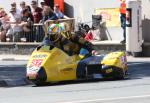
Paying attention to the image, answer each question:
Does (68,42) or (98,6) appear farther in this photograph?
(98,6)

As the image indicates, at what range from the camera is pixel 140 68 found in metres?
17.8

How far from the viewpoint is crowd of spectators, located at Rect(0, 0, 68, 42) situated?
22922 millimetres

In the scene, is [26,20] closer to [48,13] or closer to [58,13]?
[58,13]

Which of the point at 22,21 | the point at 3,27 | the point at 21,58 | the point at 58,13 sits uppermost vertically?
the point at 58,13

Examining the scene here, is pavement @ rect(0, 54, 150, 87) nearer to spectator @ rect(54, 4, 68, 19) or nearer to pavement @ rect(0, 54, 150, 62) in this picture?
pavement @ rect(0, 54, 150, 62)

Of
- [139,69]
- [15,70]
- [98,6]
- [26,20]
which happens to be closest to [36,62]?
[15,70]

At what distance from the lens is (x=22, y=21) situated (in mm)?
23203

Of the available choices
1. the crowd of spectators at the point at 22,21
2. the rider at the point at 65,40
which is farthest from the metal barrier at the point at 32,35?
the rider at the point at 65,40

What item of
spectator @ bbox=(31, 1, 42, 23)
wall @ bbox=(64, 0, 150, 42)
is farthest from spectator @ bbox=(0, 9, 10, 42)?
wall @ bbox=(64, 0, 150, 42)

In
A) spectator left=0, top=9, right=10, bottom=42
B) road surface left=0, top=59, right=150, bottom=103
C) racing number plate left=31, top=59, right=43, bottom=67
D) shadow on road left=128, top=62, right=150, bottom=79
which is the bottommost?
shadow on road left=128, top=62, right=150, bottom=79

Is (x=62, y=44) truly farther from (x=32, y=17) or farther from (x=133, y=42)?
(x=32, y=17)

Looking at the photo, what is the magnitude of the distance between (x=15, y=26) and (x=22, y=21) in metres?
0.37

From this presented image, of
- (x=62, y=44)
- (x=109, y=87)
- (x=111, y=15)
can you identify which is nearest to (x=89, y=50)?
(x=62, y=44)

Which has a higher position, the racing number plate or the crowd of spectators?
the crowd of spectators
